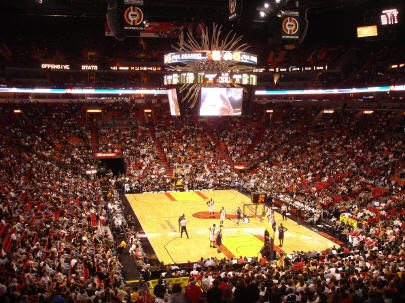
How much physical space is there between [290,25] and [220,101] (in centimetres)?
1133

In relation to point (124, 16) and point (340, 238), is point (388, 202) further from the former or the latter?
point (124, 16)

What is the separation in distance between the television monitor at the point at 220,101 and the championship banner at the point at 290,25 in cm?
1082

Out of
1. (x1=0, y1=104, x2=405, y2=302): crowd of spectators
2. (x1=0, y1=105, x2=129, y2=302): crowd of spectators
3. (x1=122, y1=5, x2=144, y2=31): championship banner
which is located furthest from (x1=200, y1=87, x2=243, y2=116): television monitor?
(x1=122, y1=5, x2=144, y2=31): championship banner

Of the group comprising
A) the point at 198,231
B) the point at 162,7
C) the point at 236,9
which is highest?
the point at 162,7

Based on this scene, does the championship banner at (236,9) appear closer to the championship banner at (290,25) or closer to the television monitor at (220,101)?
the championship banner at (290,25)

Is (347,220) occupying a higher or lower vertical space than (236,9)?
lower

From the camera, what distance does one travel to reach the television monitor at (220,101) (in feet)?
88.3

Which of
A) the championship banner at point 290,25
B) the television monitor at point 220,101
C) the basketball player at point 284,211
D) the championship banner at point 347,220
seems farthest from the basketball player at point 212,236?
the championship banner at point 290,25

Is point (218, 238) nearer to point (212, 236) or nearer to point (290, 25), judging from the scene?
point (212, 236)

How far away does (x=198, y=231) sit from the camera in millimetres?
23203

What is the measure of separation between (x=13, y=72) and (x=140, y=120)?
1271cm

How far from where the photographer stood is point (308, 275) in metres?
12.5

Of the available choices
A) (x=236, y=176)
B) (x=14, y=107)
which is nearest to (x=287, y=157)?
(x=236, y=176)

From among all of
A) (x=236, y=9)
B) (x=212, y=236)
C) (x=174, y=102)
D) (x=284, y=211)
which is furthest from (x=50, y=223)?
(x=284, y=211)
